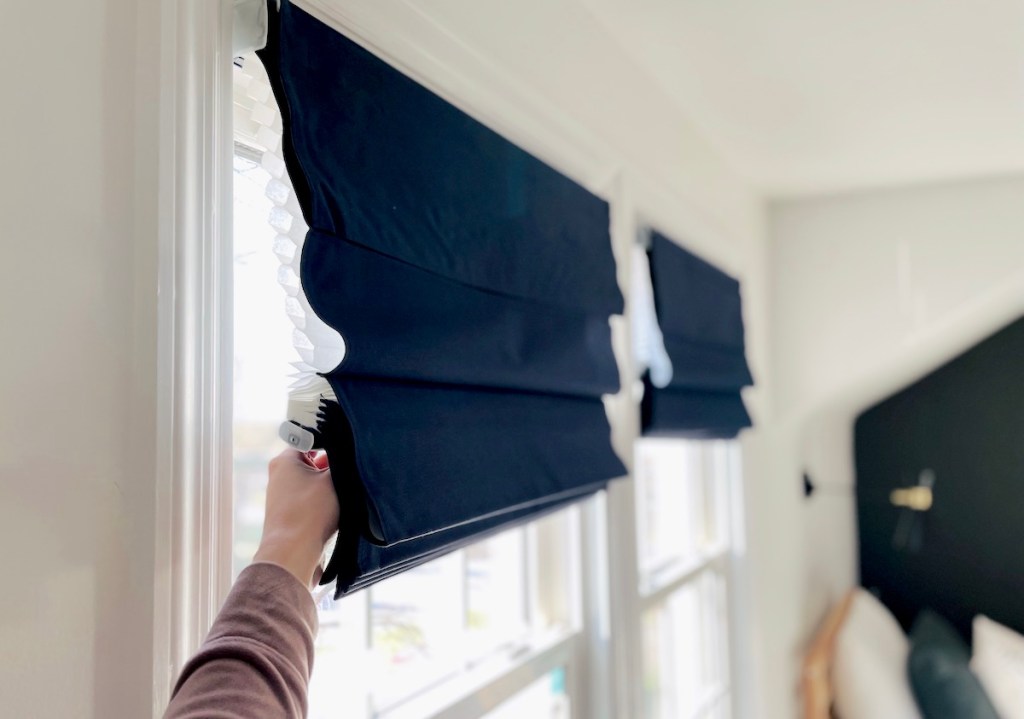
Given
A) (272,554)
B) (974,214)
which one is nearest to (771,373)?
(974,214)

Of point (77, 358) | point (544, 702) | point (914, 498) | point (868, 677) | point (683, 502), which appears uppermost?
point (77, 358)

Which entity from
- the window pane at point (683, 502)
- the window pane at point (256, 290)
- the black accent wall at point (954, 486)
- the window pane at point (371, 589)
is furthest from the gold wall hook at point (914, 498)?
the window pane at point (256, 290)

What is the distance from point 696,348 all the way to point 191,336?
1.38 metres

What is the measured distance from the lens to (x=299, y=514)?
70 cm

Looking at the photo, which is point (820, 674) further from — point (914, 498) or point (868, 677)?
point (914, 498)

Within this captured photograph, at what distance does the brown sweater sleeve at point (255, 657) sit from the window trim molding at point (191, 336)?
0.07 m

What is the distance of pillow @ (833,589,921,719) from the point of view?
2.40 meters

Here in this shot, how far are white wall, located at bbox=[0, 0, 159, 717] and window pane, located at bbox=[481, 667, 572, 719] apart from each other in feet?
2.92

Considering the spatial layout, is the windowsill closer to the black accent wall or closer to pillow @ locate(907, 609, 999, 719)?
pillow @ locate(907, 609, 999, 719)

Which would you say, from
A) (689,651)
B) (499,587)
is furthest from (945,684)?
(499,587)

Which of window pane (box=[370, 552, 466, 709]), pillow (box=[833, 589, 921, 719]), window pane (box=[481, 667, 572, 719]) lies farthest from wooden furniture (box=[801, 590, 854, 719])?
window pane (box=[370, 552, 466, 709])

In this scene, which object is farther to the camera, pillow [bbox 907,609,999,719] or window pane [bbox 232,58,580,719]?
pillow [bbox 907,609,999,719]

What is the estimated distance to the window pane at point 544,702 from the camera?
1.38m

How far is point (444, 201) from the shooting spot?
0.92 m
